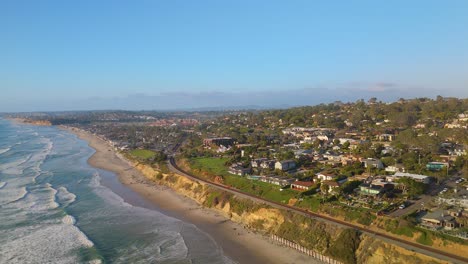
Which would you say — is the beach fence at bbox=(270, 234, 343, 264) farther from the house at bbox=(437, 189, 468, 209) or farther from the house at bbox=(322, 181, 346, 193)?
the house at bbox=(437, 189, 468, 209)

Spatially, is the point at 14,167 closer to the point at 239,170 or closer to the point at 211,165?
the point at 211,165

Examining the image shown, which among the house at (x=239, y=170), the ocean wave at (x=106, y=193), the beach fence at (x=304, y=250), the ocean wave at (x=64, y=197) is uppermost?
the house at (x=239, y=170)

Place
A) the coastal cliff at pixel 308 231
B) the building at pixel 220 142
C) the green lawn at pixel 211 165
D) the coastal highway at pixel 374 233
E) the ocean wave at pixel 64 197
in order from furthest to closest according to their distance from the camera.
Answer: the building at pixel 220 142 → the green lawn at pixel 211 165 → the ocean wave at pixel 64 197 → the coastal cliff at pixel 308 231 → the coastal highway at pixel 374 233

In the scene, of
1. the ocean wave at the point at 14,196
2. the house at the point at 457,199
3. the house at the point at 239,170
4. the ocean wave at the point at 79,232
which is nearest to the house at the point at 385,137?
the house at the point at 239,170

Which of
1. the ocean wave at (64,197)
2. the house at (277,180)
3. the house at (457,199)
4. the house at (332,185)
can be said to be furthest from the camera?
the ocean wave at (64,197)

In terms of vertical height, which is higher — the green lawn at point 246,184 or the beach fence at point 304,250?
the green lawn at point 246,184

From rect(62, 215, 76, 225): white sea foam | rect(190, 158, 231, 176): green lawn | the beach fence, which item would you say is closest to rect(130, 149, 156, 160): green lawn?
rect(190, 158, 231, 176): green lawn

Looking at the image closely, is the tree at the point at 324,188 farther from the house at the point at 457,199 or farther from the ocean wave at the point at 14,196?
the ocean wave at the point at 14,196

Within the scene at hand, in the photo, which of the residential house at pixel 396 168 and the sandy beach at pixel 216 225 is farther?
the residential house at pixel 396 168
